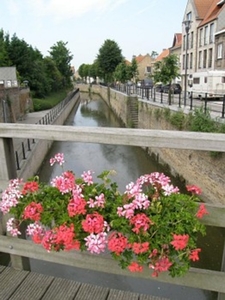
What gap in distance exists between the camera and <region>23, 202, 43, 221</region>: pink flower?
1.71 m

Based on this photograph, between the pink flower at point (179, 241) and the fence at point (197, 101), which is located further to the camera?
the fence at point (197, 101)

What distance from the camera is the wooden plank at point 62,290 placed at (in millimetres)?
2033

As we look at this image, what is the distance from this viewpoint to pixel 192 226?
1.50m

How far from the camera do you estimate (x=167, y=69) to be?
1475 cm

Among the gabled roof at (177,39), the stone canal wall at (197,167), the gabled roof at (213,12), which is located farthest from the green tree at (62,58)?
the stone canal wall at (197,167)

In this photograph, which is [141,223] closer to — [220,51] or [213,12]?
[220,51]

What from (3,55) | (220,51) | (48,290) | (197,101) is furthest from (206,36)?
(48,290)

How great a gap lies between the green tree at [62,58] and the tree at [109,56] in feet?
33.9

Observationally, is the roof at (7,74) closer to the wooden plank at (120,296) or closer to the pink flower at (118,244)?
the wooden plank at (120,296)

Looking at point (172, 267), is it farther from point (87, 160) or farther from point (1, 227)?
point (87, 160)

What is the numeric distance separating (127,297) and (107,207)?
83 cm

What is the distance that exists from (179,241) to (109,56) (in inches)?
2002

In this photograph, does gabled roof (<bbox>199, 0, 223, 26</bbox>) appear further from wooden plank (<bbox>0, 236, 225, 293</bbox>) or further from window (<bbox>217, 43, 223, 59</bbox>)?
wooden plank (<bbox>0, 236, 225, 293</bbox>)

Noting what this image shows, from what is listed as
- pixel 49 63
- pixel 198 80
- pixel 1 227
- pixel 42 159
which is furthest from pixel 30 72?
pixel 1 227
